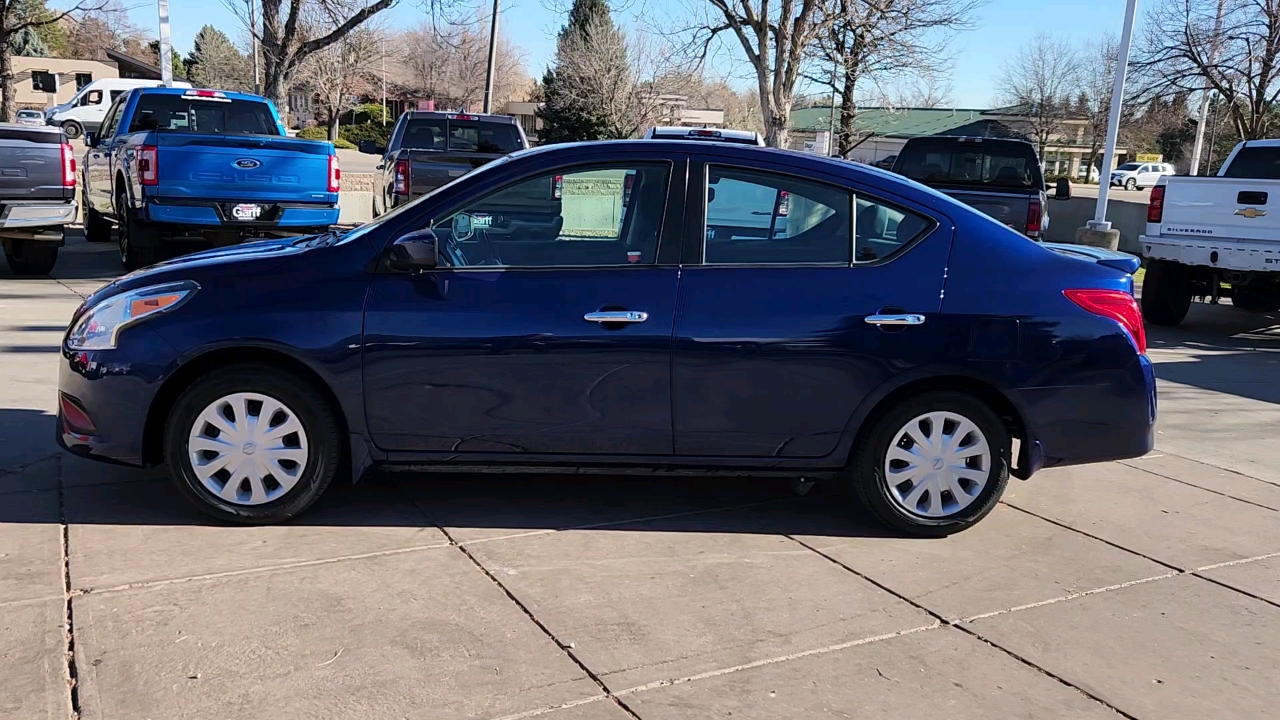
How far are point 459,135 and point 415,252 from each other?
35.1ft

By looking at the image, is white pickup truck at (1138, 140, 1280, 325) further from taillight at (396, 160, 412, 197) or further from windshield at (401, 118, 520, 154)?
taillight at (396, 160, 412, 197)

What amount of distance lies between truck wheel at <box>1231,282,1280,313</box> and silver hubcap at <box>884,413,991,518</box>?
835 cm

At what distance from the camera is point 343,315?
15.1 feet

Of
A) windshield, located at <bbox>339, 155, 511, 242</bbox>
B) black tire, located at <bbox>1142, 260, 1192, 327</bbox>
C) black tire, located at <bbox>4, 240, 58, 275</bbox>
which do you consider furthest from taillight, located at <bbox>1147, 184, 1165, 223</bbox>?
black tire, located at <bbox>4, 240, 58, 275</bbox>

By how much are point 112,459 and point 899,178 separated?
11.9 ft

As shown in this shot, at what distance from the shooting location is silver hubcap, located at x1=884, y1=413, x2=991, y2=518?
15.9 ft

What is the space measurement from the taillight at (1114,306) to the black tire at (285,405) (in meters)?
3.23

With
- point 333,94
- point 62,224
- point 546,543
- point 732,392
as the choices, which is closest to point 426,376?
point 546,543

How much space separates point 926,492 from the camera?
16.0 ft

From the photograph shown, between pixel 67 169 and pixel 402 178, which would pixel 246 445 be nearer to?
pixel 67 169

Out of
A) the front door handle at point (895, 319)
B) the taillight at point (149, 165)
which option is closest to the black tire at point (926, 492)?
the front door handle at point (895, 319)

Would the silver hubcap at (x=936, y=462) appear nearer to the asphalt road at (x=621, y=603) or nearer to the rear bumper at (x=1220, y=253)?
the asphalt road at (x=621, y=603)

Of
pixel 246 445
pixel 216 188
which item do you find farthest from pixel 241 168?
pixel 246 445

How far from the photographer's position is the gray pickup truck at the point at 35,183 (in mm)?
10891
